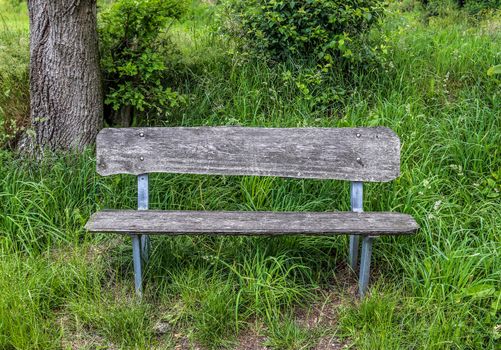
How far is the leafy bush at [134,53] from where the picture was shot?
4.08m

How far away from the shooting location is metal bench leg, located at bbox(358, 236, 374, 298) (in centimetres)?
295

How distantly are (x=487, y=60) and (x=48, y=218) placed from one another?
4.04 metres

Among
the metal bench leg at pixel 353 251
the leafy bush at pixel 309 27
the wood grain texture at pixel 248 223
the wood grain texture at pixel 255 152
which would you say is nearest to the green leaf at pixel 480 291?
the wood grain texture at pixel 248 223

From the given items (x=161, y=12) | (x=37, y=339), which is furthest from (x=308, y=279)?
(x=161, y=12)

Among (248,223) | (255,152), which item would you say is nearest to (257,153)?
(255,152)

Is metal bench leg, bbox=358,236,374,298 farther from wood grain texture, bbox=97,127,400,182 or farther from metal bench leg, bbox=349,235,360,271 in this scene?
wood grain texture, bbox=97,127,400,182

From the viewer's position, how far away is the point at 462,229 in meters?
3.12

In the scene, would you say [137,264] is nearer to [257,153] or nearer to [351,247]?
[257,153]

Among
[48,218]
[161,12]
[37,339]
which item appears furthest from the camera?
[161,12]

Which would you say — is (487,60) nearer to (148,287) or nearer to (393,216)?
(393,216)

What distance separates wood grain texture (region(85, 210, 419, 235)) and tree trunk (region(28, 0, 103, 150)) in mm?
1168

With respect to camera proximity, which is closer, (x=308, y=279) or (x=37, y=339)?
(x=37, y=339)

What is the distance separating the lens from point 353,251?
3.22 m

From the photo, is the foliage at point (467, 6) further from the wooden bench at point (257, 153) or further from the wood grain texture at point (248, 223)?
the wood grain texture at point (248, 223)
